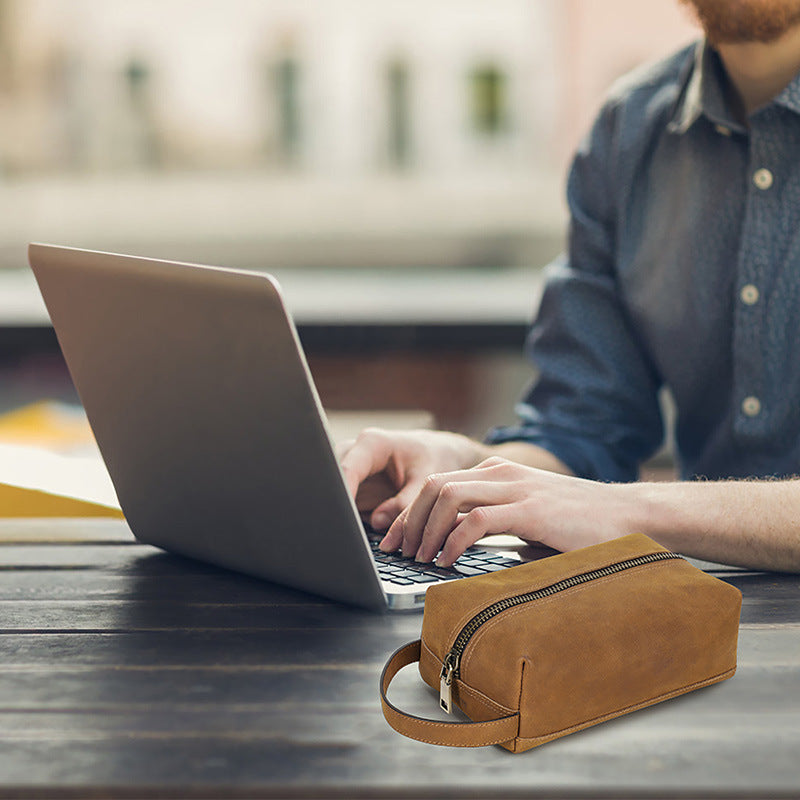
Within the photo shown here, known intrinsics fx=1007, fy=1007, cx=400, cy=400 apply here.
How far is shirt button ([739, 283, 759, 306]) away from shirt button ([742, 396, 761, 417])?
4.7 inches

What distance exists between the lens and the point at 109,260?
27.6 inches

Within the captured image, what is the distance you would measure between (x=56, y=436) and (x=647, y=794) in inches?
69.7

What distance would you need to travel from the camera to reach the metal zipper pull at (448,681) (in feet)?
1.80

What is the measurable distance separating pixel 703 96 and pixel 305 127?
18.4 ft

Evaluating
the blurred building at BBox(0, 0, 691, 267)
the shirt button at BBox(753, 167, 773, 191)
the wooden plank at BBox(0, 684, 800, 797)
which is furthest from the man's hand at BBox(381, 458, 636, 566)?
the blurred building at BBox(0, 0, 691, 267)

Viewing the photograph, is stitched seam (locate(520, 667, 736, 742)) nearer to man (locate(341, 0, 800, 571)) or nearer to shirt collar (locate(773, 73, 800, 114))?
man (locate(341, 0, 800, 571))

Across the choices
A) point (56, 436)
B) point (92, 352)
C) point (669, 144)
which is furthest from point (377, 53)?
point (92, 352)

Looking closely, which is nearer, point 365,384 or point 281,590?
point 281,590

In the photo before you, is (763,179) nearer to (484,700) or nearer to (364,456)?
(364,456)

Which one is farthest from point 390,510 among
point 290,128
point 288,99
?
point 288,99

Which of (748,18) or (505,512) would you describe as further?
(748,18)

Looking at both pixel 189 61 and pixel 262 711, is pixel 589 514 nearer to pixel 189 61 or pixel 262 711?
pixel 262 711

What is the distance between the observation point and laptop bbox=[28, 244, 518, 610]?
627 mm

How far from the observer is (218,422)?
69cm
